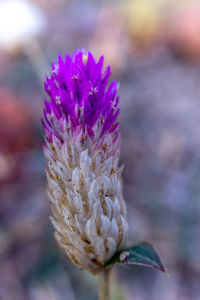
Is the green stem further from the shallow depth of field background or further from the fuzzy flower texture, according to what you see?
the shallow depth of field background

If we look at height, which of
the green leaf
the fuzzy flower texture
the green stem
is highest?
the fuzzy flower texture

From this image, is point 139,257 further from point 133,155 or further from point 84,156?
point 133,155

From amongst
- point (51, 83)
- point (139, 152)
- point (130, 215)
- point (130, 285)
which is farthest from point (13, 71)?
point (51, 83)

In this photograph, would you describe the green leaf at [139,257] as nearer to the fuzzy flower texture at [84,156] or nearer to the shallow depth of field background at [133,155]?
the fuzzy flower texture at [84,156]

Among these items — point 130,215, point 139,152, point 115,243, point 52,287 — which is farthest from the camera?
point 139,152

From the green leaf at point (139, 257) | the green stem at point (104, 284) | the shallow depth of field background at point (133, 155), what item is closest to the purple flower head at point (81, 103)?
the green leaf at point (139, 257)

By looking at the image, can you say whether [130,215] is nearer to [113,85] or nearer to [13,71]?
[113,85]

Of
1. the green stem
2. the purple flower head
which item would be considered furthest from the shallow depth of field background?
the purple flower head
